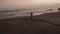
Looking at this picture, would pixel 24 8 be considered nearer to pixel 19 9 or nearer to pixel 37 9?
pixel 19 9

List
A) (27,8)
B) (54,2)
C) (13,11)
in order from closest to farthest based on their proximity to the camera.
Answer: (13,11) → (27,8) → (54,2)

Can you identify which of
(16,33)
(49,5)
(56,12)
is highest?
(49,5)

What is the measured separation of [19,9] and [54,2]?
60 cm

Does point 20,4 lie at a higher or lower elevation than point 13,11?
higher

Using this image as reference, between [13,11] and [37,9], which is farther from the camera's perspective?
[37,9]

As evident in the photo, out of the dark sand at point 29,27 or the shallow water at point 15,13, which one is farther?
the shallow water at point 15,13

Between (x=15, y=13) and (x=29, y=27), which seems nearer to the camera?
(x=29, y=27)

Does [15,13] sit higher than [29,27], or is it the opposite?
[15,13]

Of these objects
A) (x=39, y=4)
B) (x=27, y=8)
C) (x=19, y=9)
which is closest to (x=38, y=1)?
(x=39, y=4)

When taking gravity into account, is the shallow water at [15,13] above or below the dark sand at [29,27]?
above

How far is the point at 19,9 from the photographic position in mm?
1597

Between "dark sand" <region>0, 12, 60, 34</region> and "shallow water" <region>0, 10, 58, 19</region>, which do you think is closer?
"dark sand" <region>0, 12, 60, 34</region>

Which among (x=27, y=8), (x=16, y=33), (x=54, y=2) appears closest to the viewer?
(x=16, y=33)

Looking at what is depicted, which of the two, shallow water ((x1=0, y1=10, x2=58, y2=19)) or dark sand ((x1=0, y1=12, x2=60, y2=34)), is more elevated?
shallow water ((x1=0, y1=10, x2=58, y2=19))
